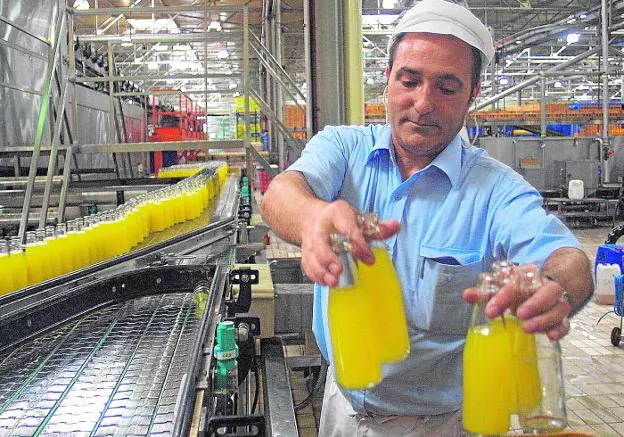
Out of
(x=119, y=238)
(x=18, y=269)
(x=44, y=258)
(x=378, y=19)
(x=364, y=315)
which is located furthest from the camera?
(x=378, y=19)

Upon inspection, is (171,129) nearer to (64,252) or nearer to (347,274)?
(64,252)

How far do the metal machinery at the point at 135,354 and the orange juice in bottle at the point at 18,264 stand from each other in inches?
5.1

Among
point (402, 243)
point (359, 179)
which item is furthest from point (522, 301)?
point (359, 179)

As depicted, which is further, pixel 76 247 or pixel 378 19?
pixel 378 19

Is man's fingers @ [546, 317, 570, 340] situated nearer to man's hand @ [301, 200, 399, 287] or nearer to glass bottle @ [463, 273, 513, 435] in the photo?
glass bottle @ [463, 273, 513, 435]

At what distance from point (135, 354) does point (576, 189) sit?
31.5 feet

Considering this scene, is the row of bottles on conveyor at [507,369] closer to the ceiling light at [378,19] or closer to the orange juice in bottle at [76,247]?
the orange juice in bottle at [76,247]

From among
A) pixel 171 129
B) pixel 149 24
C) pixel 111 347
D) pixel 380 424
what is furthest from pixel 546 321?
pixel 149 24

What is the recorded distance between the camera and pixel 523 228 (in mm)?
1297

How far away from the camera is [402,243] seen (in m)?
1.48

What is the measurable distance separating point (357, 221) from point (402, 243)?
0.59 metres

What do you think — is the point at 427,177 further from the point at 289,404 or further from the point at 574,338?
the point at 574,338

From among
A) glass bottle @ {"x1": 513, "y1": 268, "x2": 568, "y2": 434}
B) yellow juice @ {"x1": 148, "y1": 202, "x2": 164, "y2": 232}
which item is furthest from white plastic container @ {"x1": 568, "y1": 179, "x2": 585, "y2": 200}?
glass bottle @ {"x1": 513, "y1": 268, "x2": 568, "y2": 434}

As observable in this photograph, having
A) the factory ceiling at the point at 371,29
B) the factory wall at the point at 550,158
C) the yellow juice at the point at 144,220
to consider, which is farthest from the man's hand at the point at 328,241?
the factory wall at the point at 550,158
